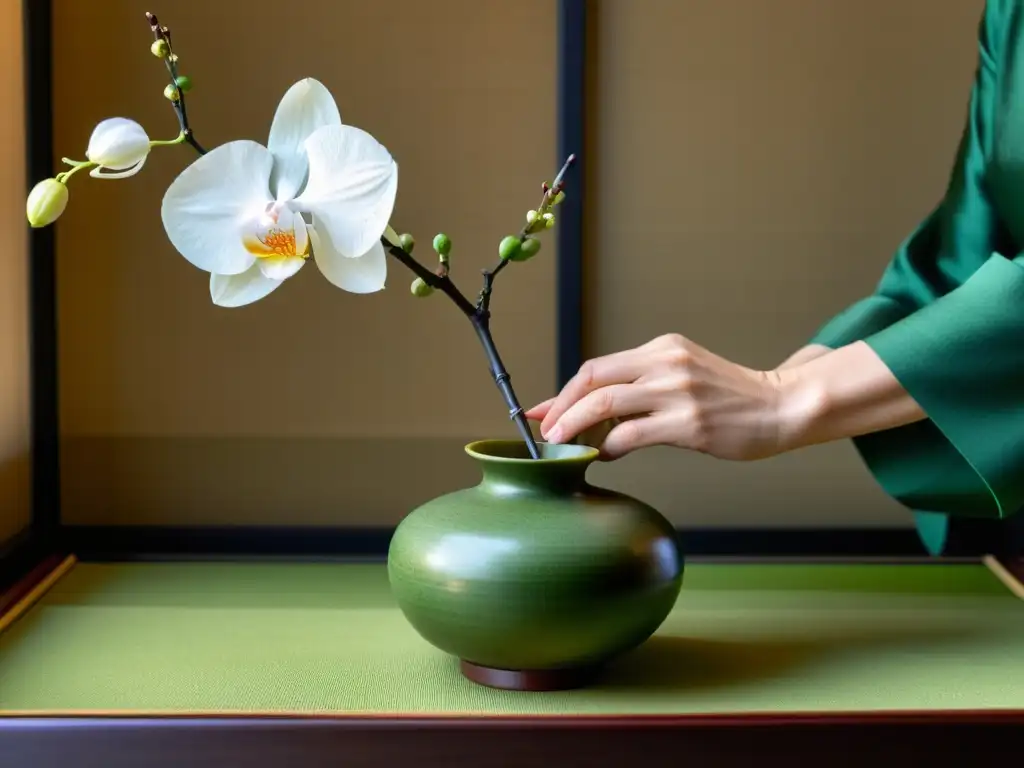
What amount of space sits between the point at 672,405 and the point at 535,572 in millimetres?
198

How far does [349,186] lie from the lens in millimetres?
734

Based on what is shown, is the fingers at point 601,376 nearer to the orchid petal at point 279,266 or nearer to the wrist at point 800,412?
the wrist at point 800,412

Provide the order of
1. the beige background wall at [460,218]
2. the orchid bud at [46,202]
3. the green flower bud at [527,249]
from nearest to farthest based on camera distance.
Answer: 1. the orchid bud at [46,202]
2. the green flower bud at [527,249]
3. the beige background wall at [460,218]

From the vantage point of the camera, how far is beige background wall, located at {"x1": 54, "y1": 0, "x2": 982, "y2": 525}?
1.23m

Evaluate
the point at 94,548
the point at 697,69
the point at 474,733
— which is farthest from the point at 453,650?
the point at 697,69

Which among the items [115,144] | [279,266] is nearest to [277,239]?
[279,266]

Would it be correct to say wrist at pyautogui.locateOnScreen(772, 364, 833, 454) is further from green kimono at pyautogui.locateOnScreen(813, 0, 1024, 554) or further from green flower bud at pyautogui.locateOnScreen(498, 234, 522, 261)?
green flower bud at pyautogui.locateOnScreen(498, 234, 522, 261)

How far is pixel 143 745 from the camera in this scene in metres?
0.69

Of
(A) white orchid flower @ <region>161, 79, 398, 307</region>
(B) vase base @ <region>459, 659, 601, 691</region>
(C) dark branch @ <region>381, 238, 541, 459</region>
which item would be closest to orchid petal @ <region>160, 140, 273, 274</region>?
(A) white orchid flower @ <region>161, 79, 398, 307</region>

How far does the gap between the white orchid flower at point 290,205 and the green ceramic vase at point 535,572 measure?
0.59ft

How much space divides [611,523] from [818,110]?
736mm

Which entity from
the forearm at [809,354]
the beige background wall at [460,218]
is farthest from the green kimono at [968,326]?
the beige background wall at [460,218]

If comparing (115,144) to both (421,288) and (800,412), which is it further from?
(800,412)

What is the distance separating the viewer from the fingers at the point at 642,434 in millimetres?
822
